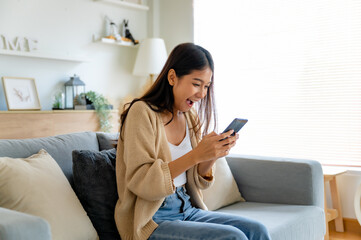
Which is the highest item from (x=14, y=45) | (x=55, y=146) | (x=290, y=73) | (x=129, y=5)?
(x=129, y=5)

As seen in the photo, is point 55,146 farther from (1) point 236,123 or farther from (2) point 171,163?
(1) point 236,123

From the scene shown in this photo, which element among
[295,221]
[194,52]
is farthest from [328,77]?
[194,52]

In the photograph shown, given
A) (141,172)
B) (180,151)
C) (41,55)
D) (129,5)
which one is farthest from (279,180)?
(129,5)

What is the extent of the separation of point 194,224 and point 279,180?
0.94 m

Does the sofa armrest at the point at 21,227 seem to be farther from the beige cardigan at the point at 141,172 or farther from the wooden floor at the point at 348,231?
the wooden floor at the point at 348,231

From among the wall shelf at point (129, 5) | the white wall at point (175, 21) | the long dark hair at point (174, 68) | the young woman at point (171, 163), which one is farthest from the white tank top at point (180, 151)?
the wall shelf at point (129, 5)

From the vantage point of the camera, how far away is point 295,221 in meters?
1.88

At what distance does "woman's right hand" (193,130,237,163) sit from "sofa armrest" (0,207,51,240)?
625mm

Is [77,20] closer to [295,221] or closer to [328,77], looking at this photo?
[328,77]

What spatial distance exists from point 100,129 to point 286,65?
173 centimetres

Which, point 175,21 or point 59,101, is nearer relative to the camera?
point 59,101

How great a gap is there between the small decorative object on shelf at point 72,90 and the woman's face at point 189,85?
2.11 m

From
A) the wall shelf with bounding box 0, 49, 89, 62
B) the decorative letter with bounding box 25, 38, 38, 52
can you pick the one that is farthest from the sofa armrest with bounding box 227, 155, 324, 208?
the decorative letter with bounding box 25, 38, 38, 52

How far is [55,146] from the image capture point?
5.62 feet
